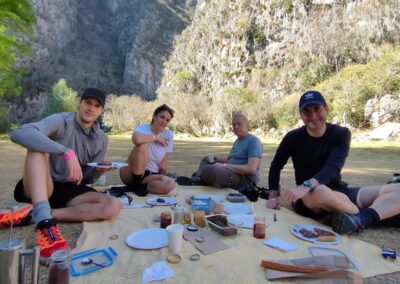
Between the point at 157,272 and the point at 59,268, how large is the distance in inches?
24.7

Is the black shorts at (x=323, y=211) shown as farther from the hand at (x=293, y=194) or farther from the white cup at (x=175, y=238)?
the white cup at (x=175, y=238)

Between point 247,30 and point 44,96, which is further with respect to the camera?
point 44,96

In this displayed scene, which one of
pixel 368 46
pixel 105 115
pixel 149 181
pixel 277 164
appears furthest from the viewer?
pixel 105 115

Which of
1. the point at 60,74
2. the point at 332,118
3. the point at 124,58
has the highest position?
the point at 124,58

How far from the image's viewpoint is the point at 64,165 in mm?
2820

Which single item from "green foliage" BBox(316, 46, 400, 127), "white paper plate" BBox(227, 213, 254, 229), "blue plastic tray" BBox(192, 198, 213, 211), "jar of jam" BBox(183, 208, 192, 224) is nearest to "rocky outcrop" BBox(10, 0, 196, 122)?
"green foliage" BBox(316, 46, 400, 127)

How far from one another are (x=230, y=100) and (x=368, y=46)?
15.3m

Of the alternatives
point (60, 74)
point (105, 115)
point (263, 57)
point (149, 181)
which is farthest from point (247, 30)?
point (149, 181)

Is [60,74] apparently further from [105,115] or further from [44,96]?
[105,115]

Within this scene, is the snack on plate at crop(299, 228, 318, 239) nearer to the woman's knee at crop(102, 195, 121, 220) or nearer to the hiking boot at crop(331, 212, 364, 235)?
the hiking boot at crop(331, 212, 364, 235)

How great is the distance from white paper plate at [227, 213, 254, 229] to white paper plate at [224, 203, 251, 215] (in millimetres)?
180

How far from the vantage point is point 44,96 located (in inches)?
2224

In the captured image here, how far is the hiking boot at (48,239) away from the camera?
6.66 feet

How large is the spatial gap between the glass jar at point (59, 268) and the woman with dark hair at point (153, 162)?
2139 millimetres
